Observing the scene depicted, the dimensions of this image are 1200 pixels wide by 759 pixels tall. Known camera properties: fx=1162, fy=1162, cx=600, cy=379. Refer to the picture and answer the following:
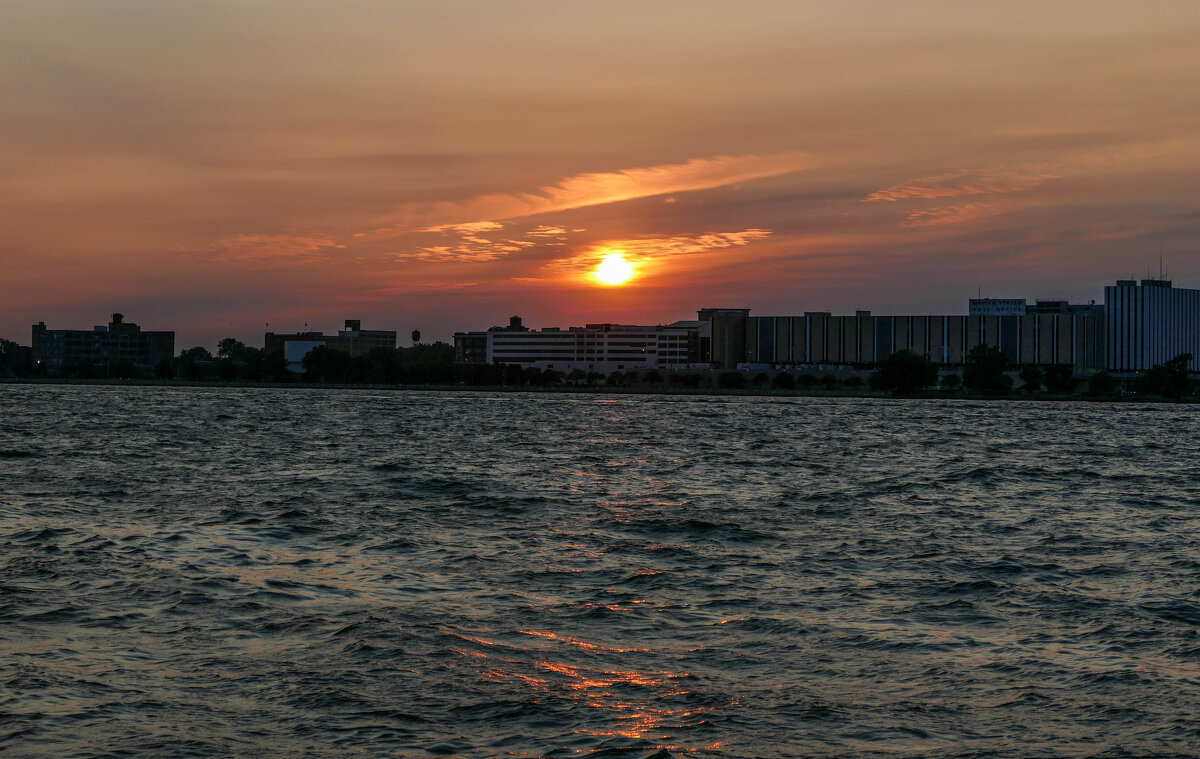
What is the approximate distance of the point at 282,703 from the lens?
15.8 metres

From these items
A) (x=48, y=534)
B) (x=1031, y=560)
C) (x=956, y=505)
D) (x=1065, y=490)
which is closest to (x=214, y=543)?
(x=48, y=534)

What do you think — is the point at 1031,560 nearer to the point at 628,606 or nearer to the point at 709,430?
the point at 628,606

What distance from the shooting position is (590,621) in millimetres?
21344

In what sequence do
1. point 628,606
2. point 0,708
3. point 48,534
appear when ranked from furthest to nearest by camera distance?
point 48,534, point 628,606, point 0,708

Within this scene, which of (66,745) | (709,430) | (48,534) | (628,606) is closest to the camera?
(66,745)

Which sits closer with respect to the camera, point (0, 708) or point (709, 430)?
point (0, 708)

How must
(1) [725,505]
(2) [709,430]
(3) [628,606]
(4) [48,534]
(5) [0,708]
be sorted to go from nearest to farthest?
(5) [0,708] < (3) [628,606] < (4) [48,534] < (1) [725,505] < (2) [709,430]

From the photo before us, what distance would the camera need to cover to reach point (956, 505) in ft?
147

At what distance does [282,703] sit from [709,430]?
4315 inches

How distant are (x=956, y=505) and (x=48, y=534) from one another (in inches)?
1249

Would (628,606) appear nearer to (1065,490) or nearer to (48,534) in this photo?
(48,534)

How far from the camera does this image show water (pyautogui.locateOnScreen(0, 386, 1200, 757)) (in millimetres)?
14875

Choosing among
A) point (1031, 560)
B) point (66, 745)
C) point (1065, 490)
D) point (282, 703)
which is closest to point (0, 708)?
point (66, 745)

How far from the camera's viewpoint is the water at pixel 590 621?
14.9 m
